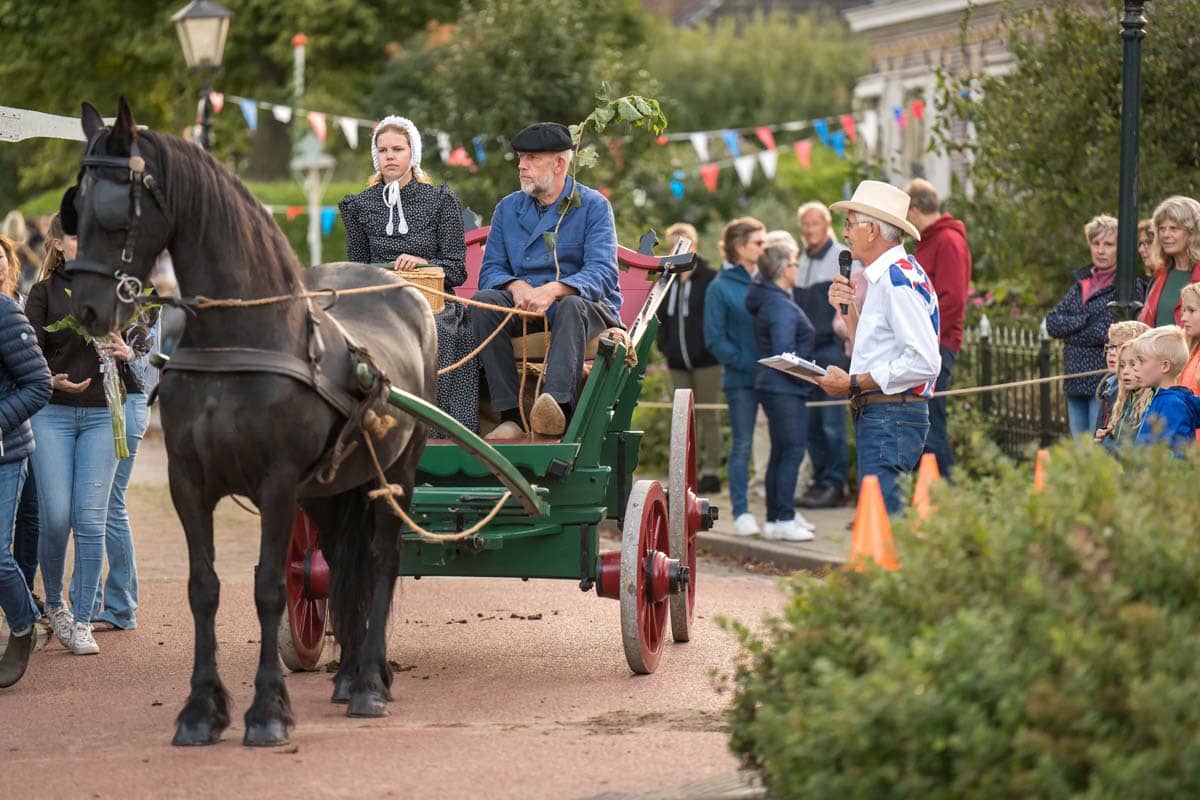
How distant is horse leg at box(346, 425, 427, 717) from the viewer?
6.93 metres

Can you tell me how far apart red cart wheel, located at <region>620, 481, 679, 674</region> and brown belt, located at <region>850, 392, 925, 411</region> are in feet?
3.16

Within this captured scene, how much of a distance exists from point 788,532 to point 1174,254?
3.40m

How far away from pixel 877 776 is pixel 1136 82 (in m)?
6.93

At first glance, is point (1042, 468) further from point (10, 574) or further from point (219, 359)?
point (10, 574)

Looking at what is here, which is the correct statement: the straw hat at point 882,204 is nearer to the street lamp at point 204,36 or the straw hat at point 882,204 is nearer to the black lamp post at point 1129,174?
the black lamp post at point 1129,174

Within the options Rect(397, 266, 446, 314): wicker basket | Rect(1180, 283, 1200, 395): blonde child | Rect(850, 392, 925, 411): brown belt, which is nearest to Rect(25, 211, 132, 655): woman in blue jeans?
Rect(397, 266, 446, 314): wicker basket

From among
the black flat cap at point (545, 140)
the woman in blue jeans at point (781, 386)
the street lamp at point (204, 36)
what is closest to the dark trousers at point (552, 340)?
the black flat cap at point (545, 140)

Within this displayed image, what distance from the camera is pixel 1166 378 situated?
7812 millimetres

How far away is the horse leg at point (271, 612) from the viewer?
6254 millimetres

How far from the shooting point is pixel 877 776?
430 cm

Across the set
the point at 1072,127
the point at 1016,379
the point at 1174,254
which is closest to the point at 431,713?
the point at 1174,254

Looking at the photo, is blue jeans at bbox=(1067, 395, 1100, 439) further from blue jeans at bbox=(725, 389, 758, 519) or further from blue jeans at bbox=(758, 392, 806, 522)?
blue jeans at bbox=(725, 389, 758, 519)

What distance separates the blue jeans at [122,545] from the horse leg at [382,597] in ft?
6.66

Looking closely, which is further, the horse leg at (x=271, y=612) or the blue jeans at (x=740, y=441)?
the blue jeans at (x=740, y=441)
